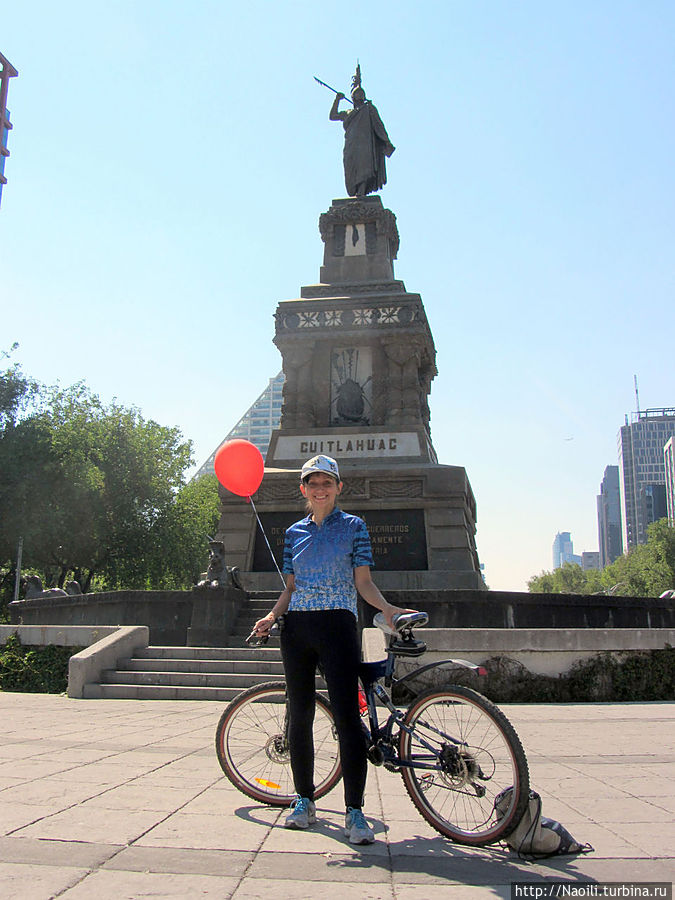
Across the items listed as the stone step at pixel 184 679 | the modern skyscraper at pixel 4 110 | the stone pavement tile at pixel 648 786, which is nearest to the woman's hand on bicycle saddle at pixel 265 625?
the stone pavement tile at pixel 648 786

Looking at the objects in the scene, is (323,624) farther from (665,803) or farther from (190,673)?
(190,673)

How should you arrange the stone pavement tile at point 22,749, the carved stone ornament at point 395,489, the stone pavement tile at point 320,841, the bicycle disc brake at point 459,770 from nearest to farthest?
the stone pavement tile at point 320,841
the bicycle disc brake at point 459,770
the stone pavement tile at point 22,749
the carved stone ornament at point 395,489

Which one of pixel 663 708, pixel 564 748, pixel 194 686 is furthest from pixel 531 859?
pixel 194 686

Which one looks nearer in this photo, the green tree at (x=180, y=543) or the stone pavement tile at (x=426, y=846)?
the stone pavement tile at (x=426, y=846)

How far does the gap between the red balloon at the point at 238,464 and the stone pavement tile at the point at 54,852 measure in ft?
32.9

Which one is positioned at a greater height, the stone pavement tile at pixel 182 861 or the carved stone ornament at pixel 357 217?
the carved stone ornament at pixel 357 217

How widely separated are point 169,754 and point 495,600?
906cm

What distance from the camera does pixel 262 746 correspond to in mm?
4941

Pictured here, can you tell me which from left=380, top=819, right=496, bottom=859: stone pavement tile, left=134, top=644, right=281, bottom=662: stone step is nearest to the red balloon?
left=134, top=644, right=281, bottom=662: stone step

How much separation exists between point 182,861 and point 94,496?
36.2 m

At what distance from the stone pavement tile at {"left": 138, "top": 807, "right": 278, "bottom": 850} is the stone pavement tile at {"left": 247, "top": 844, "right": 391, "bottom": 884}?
0.88 feet

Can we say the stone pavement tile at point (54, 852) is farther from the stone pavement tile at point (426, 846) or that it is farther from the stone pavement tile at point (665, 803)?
the stone pavement tile at point (665, 803)

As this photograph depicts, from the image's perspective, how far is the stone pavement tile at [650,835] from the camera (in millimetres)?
3785

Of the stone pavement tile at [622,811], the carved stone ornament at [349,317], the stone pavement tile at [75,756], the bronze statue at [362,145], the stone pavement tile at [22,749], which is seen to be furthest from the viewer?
the bronze statue at [362,145]
